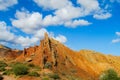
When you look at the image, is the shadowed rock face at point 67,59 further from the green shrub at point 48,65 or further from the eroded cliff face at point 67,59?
Result: the green shrub at point 48,65

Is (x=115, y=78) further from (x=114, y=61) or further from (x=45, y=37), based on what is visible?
(x=114, y=61)

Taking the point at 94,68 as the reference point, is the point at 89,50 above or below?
above

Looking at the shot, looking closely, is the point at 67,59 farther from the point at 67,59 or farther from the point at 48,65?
the point at 48,65

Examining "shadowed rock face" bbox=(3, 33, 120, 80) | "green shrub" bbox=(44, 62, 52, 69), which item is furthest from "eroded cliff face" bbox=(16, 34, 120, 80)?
"green shrub" bbox=(44, 62, 52, 69)

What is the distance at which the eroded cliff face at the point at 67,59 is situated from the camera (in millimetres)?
59725

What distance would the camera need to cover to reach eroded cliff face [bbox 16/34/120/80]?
59725 millimetres

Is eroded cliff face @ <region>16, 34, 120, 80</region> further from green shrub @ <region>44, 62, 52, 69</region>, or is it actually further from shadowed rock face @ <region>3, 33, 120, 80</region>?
green shrub @ <region>44, 62, 52, 69</region>

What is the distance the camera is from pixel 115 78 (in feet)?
135

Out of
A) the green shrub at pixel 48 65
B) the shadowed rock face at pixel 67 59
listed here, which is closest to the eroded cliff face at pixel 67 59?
the shadowed rock face at pixel 67 59

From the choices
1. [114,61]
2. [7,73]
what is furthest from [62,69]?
[114,61]

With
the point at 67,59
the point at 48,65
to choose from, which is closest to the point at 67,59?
the point at 67,59

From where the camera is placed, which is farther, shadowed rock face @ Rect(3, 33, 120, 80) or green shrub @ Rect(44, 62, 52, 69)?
shadowed rock face @ Rect(3, 33, 120, 80)

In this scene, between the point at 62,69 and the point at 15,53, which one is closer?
the point at 62,69

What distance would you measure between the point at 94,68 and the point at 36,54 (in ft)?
58.6
